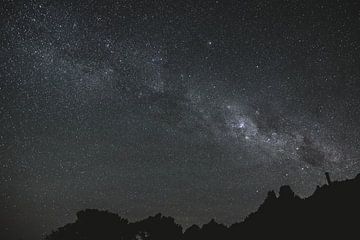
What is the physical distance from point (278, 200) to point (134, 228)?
20.3 meters

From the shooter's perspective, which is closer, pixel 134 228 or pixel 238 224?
pixel 238 224

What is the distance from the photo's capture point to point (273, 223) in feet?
104

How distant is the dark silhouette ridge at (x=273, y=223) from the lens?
26.0 m

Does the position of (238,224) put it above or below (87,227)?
below

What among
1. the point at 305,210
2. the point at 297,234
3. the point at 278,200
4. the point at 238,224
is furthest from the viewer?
the point at 238,224

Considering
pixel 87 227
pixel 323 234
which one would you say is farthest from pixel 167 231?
pixel 323 234

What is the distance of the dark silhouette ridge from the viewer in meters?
26.0

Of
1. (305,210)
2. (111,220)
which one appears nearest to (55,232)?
(111,220)

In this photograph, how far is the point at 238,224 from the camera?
3741cm

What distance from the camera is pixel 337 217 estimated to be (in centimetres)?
2603

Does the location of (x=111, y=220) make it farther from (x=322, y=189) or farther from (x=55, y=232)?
(x=322, y=189)

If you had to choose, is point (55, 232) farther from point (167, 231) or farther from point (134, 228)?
point (167, 231)

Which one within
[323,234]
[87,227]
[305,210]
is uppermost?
[87,227]

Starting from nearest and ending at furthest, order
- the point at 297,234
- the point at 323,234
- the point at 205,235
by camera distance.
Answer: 1. the point at 323,234
2. the point at 297,234
3. the point at 205,235
